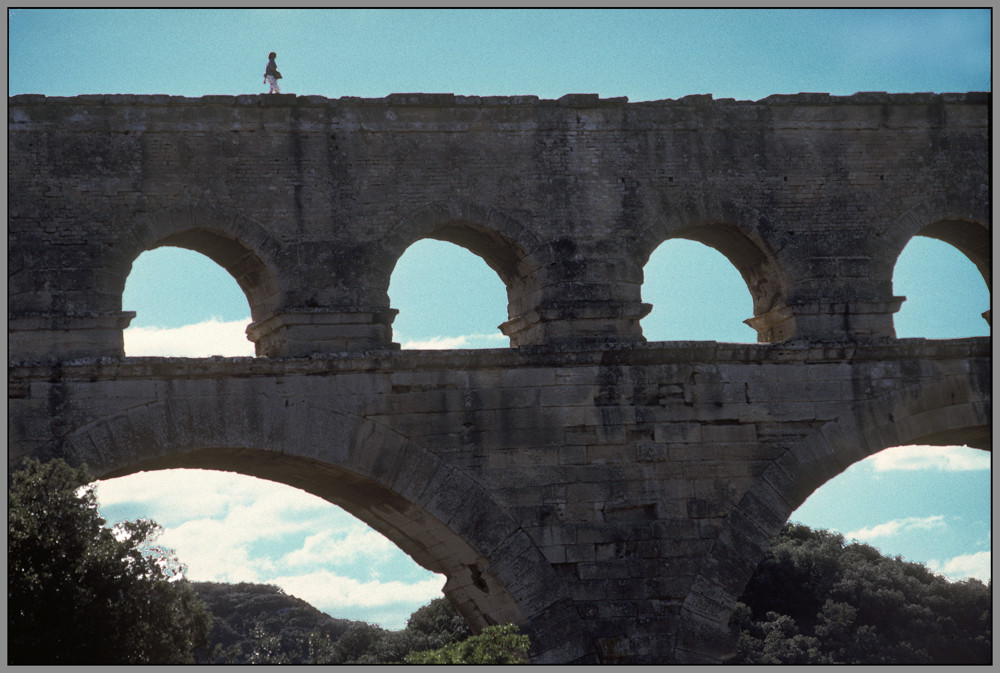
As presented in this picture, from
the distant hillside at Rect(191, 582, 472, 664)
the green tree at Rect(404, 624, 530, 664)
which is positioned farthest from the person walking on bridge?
the distant hillside at Rect(191, 582, 472, 664)

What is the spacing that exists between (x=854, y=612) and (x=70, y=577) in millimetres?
18330

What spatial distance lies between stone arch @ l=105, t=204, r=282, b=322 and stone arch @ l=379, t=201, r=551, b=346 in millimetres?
1032

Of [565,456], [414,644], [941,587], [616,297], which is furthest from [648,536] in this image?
[941,587]

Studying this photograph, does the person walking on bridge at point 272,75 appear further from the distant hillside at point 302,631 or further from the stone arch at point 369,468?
the distant hillside at point 302,631

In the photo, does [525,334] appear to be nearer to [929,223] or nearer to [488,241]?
[488,241]

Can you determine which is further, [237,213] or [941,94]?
[941,94]

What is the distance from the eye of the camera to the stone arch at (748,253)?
40.0ft

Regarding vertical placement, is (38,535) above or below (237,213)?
below

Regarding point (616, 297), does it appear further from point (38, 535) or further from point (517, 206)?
point (38, 535)

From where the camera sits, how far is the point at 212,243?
11672 mm

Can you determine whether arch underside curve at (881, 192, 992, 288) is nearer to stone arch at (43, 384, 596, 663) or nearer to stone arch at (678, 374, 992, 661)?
stone arch at (678, 374, 992, 661)

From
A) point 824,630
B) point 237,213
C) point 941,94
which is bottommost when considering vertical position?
point 824,630

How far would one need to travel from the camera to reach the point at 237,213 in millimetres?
11344

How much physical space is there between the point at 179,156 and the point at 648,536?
5343 mm
